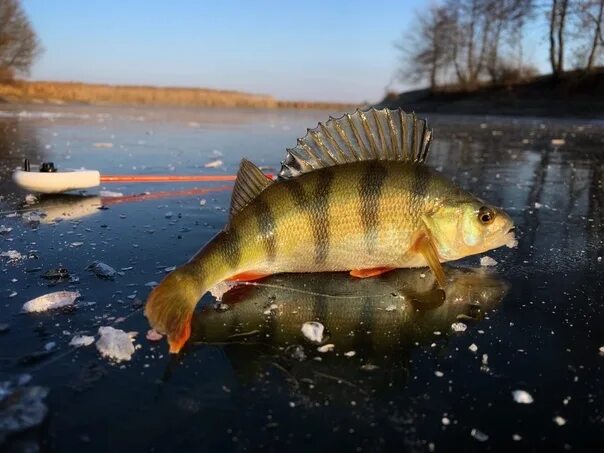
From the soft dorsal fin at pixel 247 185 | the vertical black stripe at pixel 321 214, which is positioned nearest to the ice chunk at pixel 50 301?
the soft dorsal fin at pixel 247 185

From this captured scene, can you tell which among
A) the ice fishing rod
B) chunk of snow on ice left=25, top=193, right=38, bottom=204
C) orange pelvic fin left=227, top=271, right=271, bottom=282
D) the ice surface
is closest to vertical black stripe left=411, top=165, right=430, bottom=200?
orange pelvic fin left=227, top=271, right=271, bottom=282

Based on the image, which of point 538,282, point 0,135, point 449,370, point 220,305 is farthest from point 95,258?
point 0,135

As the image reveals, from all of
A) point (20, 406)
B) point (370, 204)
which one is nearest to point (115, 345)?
point (20, 406)

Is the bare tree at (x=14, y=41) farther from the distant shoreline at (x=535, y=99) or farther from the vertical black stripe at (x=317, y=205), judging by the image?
the vertical black stripe at (x=317, y=205)

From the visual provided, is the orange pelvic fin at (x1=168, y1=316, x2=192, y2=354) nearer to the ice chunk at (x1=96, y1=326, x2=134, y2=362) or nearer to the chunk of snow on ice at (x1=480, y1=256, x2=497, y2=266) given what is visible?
the ice chunk at (x1=96, y1=326, x2=134, y2=362)

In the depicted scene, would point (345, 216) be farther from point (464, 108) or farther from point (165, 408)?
point (464, 108)
